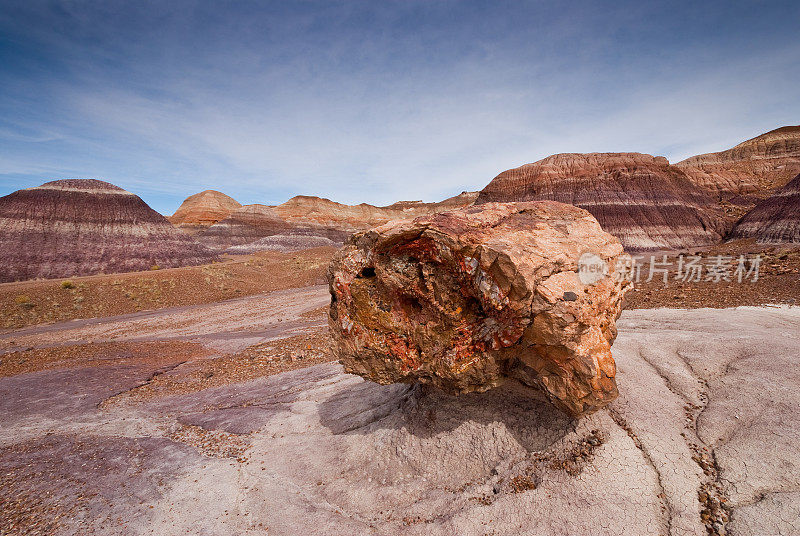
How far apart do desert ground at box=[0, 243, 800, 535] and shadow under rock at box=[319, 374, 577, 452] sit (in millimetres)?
20

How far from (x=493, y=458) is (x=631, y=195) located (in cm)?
4832

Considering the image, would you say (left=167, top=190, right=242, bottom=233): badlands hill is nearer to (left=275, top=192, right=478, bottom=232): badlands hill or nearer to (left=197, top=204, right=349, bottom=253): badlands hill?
(left=197, top=204, right=349, bottom=253): badlands hill

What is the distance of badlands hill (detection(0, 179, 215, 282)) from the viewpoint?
25.6 meters

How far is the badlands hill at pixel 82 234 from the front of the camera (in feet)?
84.0

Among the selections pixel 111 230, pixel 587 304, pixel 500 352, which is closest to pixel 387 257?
pixel 500 352

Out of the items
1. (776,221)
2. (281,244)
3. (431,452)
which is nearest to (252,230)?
(281,244)

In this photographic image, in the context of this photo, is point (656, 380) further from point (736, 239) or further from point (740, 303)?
point (736, 239)

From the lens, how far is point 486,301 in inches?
143

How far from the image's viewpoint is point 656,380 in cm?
460

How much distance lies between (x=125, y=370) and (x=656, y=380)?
1225 cm

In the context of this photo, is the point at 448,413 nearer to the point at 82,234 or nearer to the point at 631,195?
the point at 82,234

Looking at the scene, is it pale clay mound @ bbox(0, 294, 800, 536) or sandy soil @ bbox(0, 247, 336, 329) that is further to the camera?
sandy soil @ bbox(0, 247, 336, 329)

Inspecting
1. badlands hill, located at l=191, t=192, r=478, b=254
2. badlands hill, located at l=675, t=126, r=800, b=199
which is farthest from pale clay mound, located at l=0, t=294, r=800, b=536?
badlands hill, located at l=675, t=126, r=800, b=199

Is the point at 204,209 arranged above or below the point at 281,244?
above
